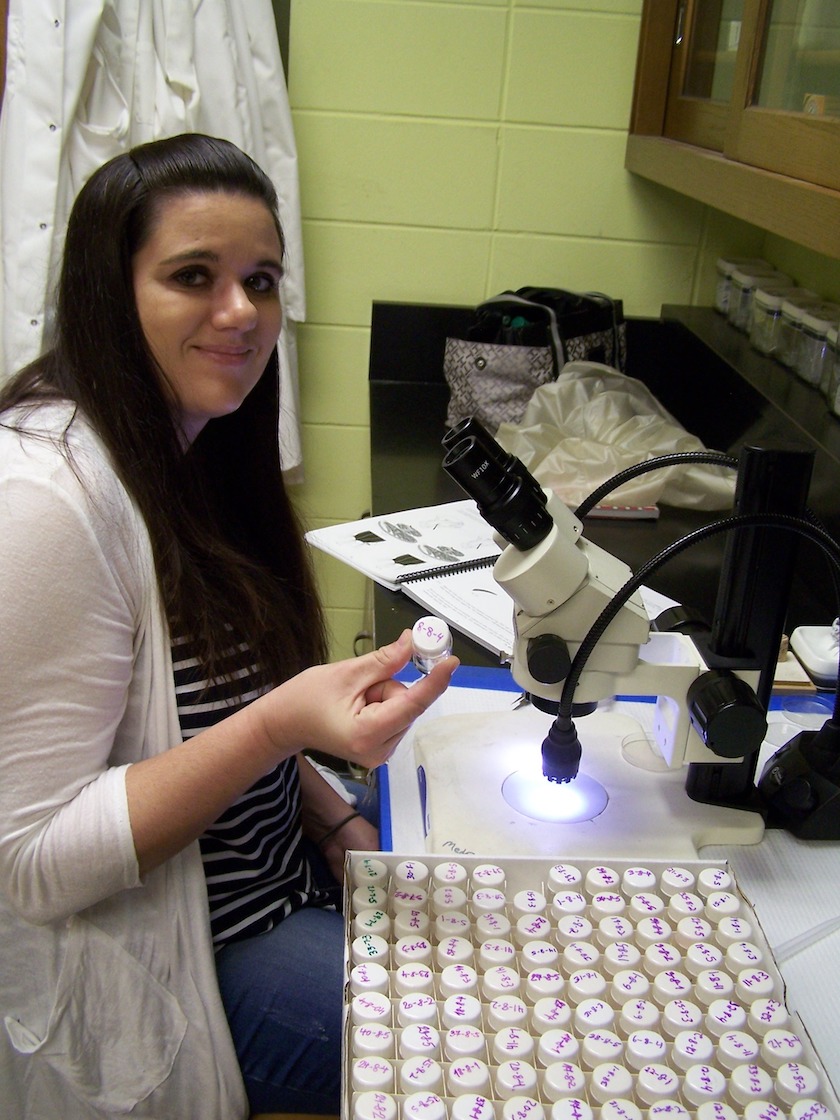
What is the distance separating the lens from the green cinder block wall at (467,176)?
2.23m

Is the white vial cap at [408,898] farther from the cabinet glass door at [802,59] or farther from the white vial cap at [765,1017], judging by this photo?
the cabinet glass door at [802,59]

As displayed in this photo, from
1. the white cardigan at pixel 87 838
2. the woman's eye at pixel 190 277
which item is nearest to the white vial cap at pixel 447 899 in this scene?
the white cardigan at pixel 87 838

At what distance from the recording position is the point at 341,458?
2.57 metres

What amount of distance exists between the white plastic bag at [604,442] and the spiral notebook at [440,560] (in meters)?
0.19

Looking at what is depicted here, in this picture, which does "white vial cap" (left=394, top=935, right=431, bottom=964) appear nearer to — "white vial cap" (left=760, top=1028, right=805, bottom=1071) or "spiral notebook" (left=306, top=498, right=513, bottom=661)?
"white vial cap" (left=760, top=1028, right=805, bottom=1071)

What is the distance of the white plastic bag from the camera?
182cm

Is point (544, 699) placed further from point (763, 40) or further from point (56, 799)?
point (763, 40)

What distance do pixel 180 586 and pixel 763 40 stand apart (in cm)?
109

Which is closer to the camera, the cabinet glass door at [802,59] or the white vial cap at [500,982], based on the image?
the white vial cap at [500,982]

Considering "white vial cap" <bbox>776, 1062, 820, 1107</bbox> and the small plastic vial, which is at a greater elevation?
the small plastic vial

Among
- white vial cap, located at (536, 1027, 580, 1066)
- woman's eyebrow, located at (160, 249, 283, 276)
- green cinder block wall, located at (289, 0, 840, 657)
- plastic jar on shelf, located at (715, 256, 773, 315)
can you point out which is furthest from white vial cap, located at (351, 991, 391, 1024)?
plastic jar on shelf, located at (715, 256, 773, 315)

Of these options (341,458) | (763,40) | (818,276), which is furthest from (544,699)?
(341,458)

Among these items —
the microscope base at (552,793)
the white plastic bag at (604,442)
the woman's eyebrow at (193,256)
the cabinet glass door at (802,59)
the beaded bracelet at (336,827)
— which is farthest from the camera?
the white plastic bag at (604,442)

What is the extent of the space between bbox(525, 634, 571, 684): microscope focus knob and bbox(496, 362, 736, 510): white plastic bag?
0.86 meters
